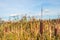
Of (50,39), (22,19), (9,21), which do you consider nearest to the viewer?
(50,39)

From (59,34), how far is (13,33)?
1.18m

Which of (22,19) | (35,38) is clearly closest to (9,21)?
(22,19)

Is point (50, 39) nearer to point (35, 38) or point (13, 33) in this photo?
point (35, 38)

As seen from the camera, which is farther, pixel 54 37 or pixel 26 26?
pixel 26 26

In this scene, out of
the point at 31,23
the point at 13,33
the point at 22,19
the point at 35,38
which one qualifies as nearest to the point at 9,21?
the point at 22,19

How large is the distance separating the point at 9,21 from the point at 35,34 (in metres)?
2.71

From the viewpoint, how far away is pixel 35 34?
533 cm

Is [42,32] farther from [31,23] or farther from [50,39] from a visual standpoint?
[31,23]

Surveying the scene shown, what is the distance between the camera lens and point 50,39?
5.06m

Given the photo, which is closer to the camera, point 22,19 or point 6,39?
point 6,39

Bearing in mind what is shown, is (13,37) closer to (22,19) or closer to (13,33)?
(13,33)

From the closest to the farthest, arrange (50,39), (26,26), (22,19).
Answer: (50,39)
(26,26)
(22,19)

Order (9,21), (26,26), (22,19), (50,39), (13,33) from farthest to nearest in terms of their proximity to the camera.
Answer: (9,21)
(22,19)
(26,26)
(13,33)
(50,39)

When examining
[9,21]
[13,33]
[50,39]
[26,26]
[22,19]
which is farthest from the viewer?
[9,21]
